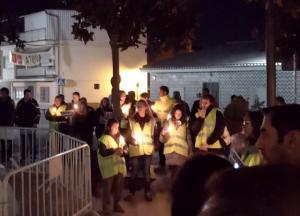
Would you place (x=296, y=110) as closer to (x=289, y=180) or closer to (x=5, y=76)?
(x=289, y=180)

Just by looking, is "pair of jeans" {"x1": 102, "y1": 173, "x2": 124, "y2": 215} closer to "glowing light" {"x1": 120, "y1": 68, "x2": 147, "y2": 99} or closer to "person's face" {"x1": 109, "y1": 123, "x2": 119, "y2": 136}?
"person's face" {"x1": 109, "y1": 123, "x2": 119, "y2": 136}

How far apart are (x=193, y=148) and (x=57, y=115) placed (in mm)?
4833

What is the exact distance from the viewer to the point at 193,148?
11.0m

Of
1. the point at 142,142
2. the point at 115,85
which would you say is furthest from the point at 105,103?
the point at 142,142

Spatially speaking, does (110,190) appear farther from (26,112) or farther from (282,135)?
(282,135)

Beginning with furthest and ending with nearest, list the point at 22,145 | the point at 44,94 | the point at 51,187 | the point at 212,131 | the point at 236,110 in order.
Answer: the point at 44,94 → the point at 236,110 → the point at 22,145 → the point at 212,131 → the point at 51,187

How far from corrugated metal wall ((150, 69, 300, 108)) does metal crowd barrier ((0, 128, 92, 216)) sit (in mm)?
16141

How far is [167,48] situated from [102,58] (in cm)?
2052

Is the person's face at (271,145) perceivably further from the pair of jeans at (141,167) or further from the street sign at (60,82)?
the street sign at (60,82)

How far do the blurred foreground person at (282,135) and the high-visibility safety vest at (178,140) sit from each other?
8302 millimetres

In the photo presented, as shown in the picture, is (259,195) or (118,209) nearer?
(259,195)

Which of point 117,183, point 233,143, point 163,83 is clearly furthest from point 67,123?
point 163,83

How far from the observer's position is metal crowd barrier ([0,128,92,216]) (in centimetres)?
642

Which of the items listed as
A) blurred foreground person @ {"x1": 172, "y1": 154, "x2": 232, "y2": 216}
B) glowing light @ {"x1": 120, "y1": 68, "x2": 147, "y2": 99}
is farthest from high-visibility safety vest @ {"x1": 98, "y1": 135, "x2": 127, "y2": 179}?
glowing light @ {"x1": 120, "y1": 68, "x2": 147, "y2": 99}
